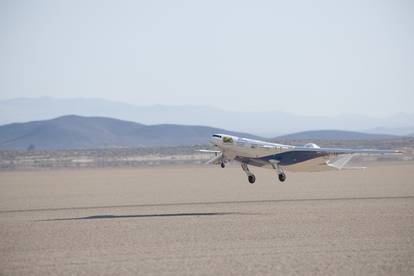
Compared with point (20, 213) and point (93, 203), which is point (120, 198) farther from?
point (20, 213)

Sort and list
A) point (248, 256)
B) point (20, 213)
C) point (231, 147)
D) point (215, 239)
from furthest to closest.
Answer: point (20, 213) → point (231, 147) → point (215, 239) → point (248, 256)

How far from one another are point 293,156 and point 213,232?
12239 mm

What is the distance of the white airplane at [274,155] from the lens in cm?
4841

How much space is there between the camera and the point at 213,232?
39125 mm

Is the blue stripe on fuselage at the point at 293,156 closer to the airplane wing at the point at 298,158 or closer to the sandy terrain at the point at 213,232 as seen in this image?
the airplane wing at the point at 298,158

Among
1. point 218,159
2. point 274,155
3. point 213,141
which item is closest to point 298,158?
point 274,155

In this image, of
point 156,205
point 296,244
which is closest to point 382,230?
point 296,244

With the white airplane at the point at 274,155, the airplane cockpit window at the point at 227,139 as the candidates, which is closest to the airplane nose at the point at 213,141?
the white airplane at the point at 274,155

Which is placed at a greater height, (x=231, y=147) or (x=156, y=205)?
(x=231, y=147)

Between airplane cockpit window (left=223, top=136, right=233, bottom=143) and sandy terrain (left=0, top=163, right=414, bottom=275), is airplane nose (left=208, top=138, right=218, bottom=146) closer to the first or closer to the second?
airplane cockpit window (left=223, top=136, right=233, bottom=143)

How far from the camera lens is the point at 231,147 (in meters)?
48.2

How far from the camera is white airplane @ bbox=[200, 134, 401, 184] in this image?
48.4 m

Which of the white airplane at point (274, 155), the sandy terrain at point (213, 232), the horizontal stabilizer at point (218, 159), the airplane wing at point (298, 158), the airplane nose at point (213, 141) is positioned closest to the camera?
the sandy terrain at point (213, 232)

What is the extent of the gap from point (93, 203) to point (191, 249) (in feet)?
102
